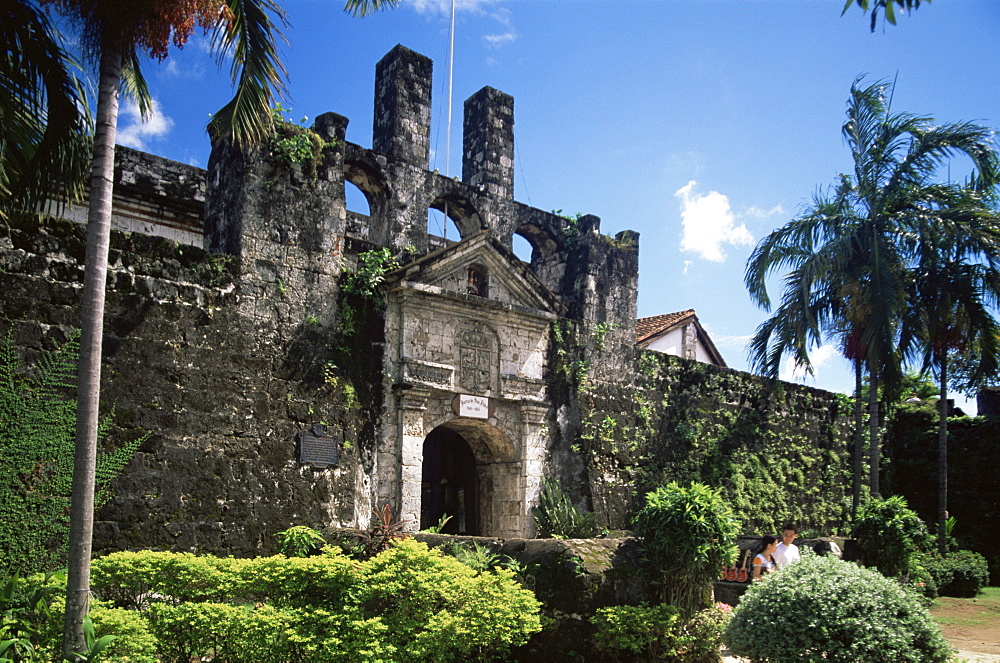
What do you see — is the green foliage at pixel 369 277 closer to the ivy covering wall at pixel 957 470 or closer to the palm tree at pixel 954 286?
the palm tree at pixel 954 286

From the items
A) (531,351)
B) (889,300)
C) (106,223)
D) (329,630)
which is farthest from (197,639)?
(889,300)

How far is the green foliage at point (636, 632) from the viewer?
6605 millimetres

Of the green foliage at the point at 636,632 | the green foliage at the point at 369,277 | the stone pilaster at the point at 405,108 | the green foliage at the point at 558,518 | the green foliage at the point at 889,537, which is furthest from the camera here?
the stone pilaster at the point at 405,108

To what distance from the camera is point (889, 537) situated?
11.2 meters

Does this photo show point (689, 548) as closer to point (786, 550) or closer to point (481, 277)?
point (786, 550)

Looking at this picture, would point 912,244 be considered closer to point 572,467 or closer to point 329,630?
point 572,467

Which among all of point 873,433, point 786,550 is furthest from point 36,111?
point 873,433

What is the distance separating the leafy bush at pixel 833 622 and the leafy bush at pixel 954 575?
28.5 feet

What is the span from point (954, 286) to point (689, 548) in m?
11.0

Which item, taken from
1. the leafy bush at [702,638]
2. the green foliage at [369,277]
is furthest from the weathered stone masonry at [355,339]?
the leafy bush at [702,638]

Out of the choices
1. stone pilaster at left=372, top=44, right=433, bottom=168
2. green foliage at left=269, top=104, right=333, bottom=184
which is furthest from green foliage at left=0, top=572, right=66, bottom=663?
stone pilaster at left=372, top=44, right=433, bottom=168

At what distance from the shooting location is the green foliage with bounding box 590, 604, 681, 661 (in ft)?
21.7

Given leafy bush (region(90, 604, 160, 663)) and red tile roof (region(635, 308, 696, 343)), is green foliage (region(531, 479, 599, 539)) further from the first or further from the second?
red tile roof (region(635, 308, 696, 343))

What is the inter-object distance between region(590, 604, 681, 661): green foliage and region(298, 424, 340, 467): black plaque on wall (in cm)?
429
